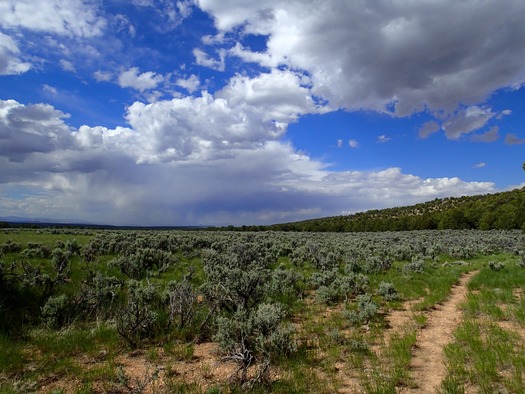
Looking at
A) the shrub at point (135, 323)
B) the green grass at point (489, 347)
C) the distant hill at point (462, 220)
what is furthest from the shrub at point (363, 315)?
the distant hill at point (462, 220)

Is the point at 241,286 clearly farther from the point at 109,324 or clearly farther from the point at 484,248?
the point at 484,248

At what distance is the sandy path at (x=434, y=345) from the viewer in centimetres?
582

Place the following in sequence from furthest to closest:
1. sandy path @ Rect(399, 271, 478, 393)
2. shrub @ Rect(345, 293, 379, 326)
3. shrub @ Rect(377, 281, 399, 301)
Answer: shrub @ Rect(377, 281, 399, 301) < shrub @ Rect(345, 293, 379, 326) < sandy path @ Rect(399, 271, 478, 393)

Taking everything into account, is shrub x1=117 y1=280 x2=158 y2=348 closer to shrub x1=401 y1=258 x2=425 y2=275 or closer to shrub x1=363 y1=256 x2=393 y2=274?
shrub x1=363 y1=256 x2=393 y2=274

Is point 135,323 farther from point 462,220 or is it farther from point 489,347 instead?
point 462,220

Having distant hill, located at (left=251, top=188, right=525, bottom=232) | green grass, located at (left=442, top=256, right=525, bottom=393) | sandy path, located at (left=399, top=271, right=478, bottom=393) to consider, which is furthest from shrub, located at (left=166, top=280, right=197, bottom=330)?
distant hill, located at (left=251, top=188, right=525, bottom=232)

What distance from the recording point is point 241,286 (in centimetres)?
1021

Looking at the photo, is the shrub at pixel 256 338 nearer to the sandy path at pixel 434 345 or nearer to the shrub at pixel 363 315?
the sandy path at pixel 434 345

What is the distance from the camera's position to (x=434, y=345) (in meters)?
7.53

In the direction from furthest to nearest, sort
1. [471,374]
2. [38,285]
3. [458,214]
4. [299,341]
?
[458,214], [38,285], [299,341], [471,374]

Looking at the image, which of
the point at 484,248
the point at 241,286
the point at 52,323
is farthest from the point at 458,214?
the point at 52,323

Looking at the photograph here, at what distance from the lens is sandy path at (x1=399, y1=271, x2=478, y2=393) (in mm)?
5824

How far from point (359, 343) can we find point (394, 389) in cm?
199

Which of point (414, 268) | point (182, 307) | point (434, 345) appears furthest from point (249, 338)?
point (414, 268)
